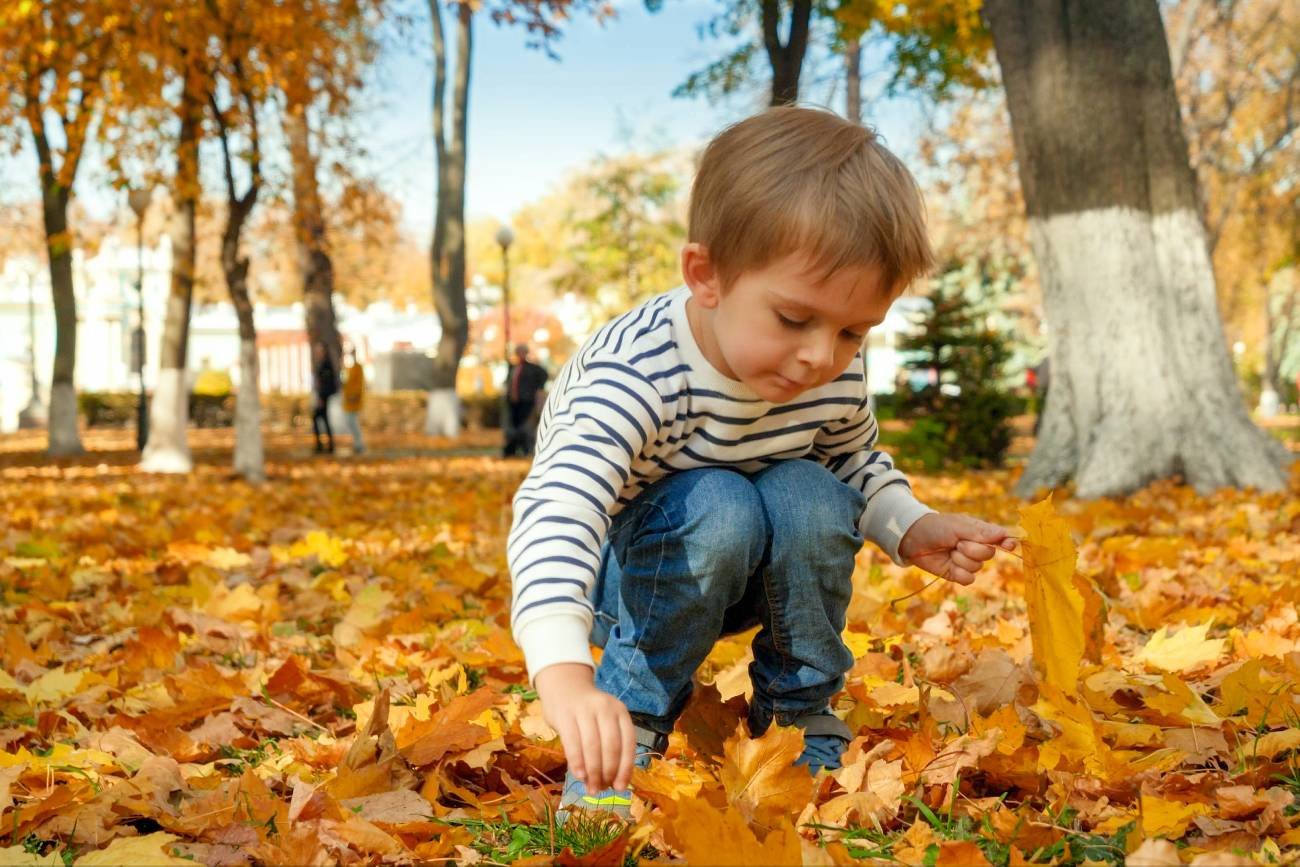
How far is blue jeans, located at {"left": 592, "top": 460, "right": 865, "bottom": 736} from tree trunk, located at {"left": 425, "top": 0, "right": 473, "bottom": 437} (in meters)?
21.0

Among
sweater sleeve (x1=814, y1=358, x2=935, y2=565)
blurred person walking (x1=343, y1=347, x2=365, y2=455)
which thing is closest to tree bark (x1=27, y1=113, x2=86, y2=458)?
blurred person walking (x1=343, y1=347, x2=365, y2=455)

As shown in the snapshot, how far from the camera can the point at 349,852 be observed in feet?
5.72

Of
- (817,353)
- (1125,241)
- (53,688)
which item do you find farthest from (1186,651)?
(1125,241)

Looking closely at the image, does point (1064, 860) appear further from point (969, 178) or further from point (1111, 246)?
point (969, 178)

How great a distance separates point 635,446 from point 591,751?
55 centimetres

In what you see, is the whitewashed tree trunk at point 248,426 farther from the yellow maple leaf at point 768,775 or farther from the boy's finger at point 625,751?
the boy's finger at point 625,751

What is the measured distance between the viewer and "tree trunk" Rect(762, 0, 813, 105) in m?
10.5

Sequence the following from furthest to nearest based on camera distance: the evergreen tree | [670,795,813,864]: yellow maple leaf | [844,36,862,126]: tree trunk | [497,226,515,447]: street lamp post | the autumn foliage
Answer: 1. [844,36,862,126]: tree trunk
2. [497,226,515,447]: street lamp post
3. the evergreen tree
4. the autumn foliage
5. [670,795,813,864]: yellow maple leaf

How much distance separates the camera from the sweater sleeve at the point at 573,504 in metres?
1.69

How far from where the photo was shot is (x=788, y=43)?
1076 centimetres

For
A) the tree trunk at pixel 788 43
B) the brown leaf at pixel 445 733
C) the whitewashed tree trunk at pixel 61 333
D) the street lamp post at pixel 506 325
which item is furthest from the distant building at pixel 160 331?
the brown leaf at pixel 445 733

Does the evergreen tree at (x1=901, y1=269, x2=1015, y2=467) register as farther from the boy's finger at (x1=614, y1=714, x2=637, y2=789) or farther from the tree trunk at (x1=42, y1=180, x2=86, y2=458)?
the boy's finger at (x1=614, y1=714, x2=637, y2=789)

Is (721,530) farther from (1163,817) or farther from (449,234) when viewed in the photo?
(449,234)

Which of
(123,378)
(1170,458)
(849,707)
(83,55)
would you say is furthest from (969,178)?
(123,378)
